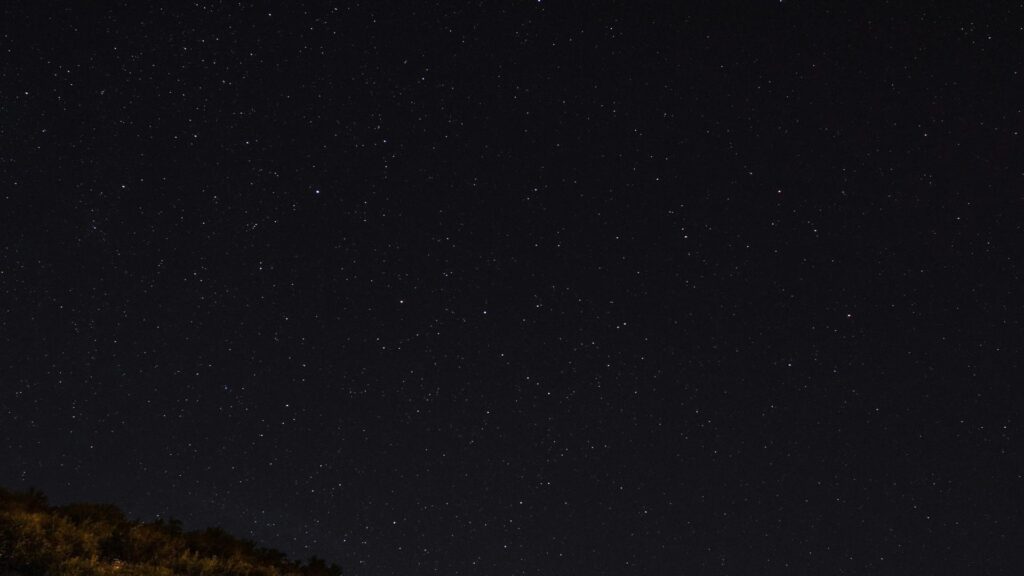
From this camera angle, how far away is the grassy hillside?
286 inches

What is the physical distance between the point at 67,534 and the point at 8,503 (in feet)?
2.80

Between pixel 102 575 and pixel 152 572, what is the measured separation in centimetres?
63

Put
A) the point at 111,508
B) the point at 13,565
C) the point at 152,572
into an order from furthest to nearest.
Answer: the point at 111,508 < the point at 152,572 < the point at 13,565

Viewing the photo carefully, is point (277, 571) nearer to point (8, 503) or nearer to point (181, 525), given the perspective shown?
point (181, 525)

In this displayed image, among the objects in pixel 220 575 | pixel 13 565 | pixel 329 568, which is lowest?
pixel 329 568

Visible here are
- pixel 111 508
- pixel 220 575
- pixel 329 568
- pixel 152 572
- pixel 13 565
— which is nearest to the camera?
pixel 13 565

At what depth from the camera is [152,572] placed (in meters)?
7.79

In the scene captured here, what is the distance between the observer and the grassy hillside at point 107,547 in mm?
7267

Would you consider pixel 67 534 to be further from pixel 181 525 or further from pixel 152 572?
pixel 181 525

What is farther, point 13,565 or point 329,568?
point 329,568

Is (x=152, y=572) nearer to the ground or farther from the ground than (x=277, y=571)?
farther from the ground

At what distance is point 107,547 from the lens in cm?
831

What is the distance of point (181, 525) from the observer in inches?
392

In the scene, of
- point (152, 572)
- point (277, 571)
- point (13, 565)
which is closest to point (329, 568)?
point (277, 571)
